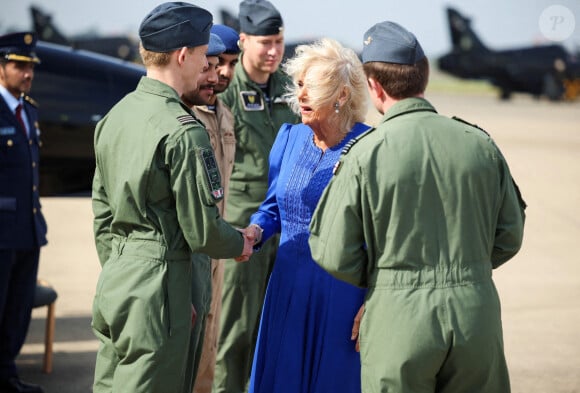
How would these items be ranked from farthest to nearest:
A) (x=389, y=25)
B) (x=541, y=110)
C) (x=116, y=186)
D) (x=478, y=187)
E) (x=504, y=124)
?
(x=541, y=110) → (x=504, y=124) → (x=116, y=186) → (x=389, y=25) → (x=478, y=187)

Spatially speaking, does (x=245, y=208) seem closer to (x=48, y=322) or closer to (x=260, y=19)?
(x=260, y=19)

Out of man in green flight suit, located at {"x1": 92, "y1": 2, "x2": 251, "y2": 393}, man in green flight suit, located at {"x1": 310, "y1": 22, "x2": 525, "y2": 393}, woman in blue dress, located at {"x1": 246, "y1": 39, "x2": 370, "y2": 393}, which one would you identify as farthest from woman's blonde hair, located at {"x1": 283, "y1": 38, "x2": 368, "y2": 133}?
man in green flight suit, located at {"x1": 310, "y1": 22, "x2": 525, "y2": 393}

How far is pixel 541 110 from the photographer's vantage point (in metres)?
34.9

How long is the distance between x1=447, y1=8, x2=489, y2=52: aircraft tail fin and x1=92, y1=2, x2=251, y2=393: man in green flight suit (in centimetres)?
4508

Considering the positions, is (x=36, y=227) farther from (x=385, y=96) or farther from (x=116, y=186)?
(x=385, y=96)

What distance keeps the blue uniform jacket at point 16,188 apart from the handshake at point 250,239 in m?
1.79

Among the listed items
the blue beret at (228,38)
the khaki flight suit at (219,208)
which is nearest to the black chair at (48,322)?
the khaki flight suit at (219,208)

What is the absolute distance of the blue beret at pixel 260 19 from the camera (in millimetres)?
5094

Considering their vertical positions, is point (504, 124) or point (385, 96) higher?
point (385, 96)

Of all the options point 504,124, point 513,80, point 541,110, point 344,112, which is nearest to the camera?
point 344,112

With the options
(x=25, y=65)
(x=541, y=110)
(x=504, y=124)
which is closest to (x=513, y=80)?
(x=541, y=110)

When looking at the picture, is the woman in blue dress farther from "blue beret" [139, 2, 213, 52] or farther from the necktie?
the necktie

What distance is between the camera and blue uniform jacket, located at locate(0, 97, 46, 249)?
4.61 m

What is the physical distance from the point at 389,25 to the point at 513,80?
43.3 meters
